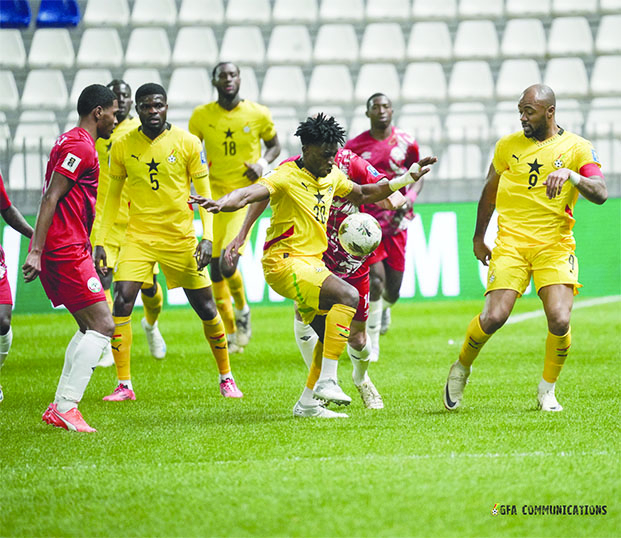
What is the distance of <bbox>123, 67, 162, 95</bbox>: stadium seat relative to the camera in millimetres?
18203

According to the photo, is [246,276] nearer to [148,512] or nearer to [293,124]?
[293,124]

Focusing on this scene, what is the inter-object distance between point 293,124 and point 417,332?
6152 mm

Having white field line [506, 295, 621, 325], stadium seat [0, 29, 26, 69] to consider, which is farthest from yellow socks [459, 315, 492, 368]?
stadium seat [0, 29, 26, 69]

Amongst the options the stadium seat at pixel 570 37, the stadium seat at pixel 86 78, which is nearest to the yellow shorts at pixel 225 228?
the stadium seat at pixel 86 78

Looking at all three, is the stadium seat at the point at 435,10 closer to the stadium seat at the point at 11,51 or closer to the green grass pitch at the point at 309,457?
the stadium seat at the point at 11,51

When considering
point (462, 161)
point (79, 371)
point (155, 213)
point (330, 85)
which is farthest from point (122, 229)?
point (330, 85)

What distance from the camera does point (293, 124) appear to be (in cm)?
1733

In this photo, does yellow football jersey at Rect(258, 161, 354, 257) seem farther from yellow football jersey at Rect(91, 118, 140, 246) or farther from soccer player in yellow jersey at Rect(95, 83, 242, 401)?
yellow football jersey at Rect(91, 118, 140, 246)

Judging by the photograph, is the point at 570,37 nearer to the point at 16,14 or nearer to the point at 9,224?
the point at 16,14

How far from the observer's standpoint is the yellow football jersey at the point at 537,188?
22.8ft

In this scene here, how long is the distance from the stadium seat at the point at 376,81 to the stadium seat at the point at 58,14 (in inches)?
225

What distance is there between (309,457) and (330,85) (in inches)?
560

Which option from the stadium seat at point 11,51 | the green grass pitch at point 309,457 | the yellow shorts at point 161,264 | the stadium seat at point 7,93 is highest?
the stadium seat at point 11,51

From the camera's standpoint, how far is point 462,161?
55.9ft
